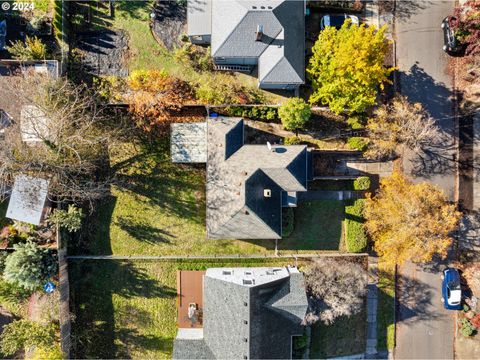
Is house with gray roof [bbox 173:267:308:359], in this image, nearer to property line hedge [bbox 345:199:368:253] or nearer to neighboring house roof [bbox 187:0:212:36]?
property line hedge [bbox 345:199:368:253]

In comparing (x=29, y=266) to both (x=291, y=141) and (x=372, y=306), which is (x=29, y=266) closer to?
(x=291, y=141)

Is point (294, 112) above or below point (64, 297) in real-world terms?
above

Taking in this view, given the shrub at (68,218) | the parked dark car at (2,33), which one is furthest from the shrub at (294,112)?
the parked dark car at (2,33)

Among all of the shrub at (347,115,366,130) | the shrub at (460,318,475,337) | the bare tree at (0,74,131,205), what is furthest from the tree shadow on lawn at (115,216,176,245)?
the shrub at (460,318,475,337)

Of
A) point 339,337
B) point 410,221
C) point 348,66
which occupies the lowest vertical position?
point 339,337

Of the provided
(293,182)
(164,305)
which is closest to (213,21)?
(293,182)

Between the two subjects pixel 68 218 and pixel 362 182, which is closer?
pixel 68 218

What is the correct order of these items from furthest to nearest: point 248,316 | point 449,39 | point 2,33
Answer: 1. point 449,39
2. point 2,33
3. point 248,316

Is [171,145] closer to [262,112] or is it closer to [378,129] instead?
[262,112]

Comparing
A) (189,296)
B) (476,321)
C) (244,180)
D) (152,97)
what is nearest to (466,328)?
(476,321)
